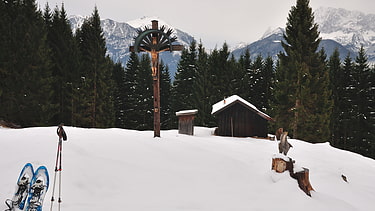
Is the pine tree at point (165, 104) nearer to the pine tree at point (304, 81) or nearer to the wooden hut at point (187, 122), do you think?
the pine tree at point (304, 81)

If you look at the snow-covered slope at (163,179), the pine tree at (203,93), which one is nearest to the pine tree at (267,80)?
the pine tree at (203,93)

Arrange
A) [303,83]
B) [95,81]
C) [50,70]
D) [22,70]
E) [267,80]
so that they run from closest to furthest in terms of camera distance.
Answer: [22,70] < [303,83] < [50,70] < [95,81] < [267,80]

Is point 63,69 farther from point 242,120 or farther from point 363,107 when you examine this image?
point 363,107

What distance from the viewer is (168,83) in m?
41.8

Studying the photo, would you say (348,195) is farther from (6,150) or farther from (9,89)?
(9,89)

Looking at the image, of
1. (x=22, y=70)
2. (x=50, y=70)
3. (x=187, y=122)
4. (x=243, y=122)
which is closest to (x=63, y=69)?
(x=50, y=70)

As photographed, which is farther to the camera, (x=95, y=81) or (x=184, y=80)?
(x=184, y=80)

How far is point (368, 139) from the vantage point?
1157 inches

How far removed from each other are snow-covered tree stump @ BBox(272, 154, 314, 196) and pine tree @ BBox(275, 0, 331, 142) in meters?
17.0

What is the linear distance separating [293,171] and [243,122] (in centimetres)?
1278

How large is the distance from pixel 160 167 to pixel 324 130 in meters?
22.4

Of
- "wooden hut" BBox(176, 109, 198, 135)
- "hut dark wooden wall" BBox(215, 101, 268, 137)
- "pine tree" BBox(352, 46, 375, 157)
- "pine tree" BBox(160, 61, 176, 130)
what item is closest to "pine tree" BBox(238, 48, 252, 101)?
"pine tree" BBox(160, 61, 176, 130)

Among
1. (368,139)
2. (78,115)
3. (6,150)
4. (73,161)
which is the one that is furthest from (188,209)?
(368,139)

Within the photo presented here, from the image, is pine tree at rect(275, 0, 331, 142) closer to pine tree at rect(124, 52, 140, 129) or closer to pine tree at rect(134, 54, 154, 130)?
pine tree at rect(134, 54, 154, 130)
